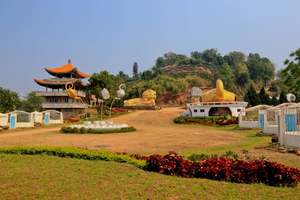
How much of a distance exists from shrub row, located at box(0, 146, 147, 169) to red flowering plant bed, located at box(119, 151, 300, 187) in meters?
0.84

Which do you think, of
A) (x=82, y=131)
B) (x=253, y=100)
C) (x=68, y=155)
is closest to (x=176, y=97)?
(x=253, y=100)

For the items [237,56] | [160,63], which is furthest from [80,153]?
[237,56]

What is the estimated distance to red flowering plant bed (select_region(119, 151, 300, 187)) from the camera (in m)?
5.25

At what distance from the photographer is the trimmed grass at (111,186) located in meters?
4.56

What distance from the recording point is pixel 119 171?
622 cm

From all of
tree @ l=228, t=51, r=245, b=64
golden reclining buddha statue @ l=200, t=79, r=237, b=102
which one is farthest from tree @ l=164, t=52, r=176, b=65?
golden reclining buddha statue @ l=200, t=79, r=237, b=102

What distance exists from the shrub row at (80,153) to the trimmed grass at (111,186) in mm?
642

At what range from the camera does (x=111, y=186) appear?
16.5ft

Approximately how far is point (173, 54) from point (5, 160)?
11717cm

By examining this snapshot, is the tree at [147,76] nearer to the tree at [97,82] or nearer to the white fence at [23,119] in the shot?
the tree at [97,82]

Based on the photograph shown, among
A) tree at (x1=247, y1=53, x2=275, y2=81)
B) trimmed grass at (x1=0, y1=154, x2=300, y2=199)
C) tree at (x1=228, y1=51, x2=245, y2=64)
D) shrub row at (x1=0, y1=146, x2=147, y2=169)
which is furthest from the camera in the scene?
tree at (x1=228, y1=51, x2=245, y2=64)

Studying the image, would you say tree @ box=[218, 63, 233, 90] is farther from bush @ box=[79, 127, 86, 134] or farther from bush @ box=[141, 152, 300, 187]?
bush @ box=[141, 152, 300, 187]

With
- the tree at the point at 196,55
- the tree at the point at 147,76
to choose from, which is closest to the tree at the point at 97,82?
the tree at the point at 147,76

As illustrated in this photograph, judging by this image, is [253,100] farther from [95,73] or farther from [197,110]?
[95,73]
